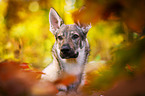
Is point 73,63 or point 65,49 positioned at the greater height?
point 65,49

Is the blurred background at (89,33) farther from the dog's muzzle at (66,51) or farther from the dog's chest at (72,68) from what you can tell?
the dog's muzzle at (66,51)

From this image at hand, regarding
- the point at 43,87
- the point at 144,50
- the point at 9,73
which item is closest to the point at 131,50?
the point at 144,50

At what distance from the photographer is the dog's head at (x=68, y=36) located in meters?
2.19

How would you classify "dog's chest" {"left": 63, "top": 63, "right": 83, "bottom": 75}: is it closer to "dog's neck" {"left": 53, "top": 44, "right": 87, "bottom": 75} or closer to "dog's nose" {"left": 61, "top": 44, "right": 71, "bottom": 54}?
"dog's neck" {"left": 53, "top": 44, "right": 87, "bottom": 75}

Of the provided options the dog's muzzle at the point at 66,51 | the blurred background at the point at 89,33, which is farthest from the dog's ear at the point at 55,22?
the dog's muzzle at the point at 66,51

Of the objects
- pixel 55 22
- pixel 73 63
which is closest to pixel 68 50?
pixel 73 63

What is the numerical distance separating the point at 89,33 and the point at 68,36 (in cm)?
285

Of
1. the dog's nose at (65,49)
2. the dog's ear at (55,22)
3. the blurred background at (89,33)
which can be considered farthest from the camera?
the dog's ear at (55,22)

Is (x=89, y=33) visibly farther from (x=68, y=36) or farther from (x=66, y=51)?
(x=66, y=51)

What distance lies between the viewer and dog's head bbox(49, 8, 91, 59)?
2188 millimetres

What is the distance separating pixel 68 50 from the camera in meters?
2.15

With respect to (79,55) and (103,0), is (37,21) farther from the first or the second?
(103,0)

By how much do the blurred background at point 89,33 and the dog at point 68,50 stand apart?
0.89ft

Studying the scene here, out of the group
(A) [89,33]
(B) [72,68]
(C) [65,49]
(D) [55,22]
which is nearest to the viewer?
(C) [65,49]
